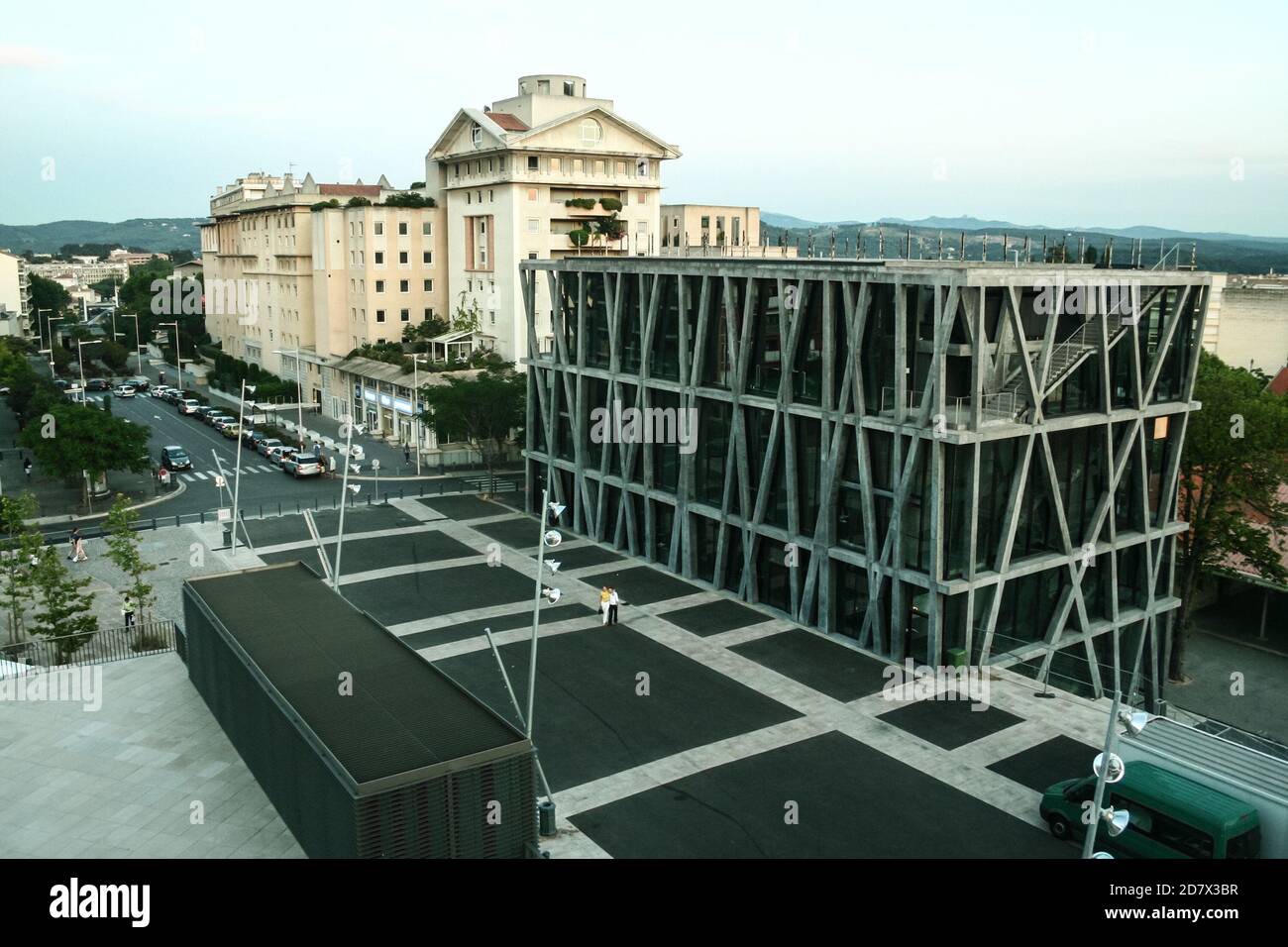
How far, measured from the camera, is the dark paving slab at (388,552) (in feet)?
141

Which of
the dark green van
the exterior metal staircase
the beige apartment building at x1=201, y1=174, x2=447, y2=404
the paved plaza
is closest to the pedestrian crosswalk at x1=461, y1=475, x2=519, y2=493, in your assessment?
the paved plaza

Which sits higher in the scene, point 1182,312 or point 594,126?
point 594,126

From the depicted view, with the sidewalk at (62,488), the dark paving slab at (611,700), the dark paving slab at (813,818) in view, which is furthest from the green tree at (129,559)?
the dark paving slab at (813,818)

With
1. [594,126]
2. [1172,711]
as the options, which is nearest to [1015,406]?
[1172,711]

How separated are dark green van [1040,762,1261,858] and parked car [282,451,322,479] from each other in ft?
166

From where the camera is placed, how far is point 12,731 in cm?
2477

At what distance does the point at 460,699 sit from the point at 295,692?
11.2ft

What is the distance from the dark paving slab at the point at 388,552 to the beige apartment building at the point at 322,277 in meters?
42.9

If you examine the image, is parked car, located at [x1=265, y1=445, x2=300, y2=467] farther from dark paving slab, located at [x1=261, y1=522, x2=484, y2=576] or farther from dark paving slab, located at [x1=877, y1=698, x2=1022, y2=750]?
dark paving slab, located at [x1=877, y1=698, x2=1022, y2=750]

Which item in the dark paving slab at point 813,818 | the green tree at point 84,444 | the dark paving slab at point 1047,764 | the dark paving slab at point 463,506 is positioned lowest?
the dark paving slab at point 813,818

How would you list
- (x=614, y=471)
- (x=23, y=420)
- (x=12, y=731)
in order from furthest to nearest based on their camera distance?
(x=23, y=420) < (x=614, y=471) < (x=12, y=731)

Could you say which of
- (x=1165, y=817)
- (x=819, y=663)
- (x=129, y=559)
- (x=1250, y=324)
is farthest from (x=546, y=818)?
(x=1250, y=324)

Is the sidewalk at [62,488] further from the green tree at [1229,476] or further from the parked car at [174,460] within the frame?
the green tree at [1229,476]
